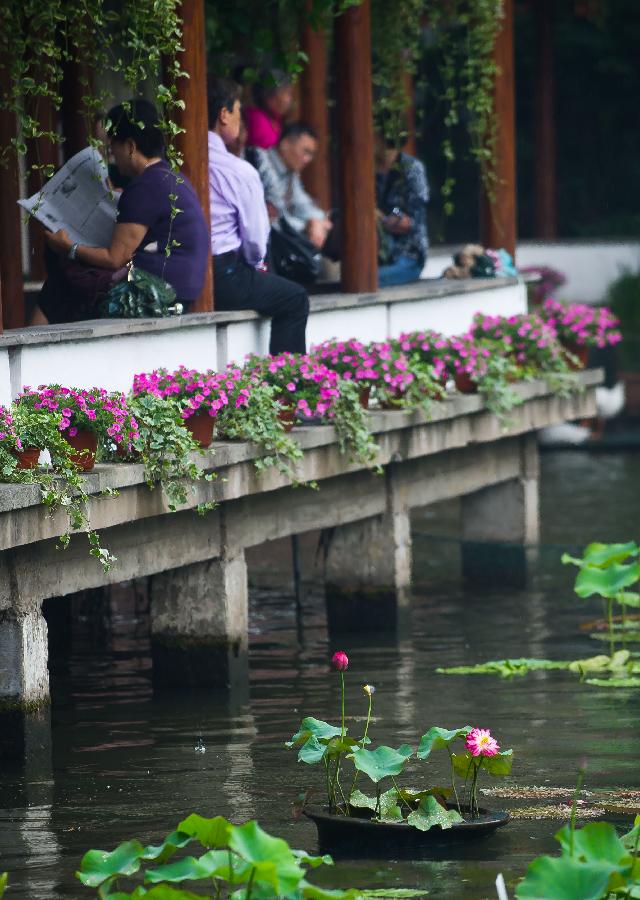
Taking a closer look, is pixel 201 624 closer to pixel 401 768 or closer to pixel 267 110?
pixel 401 768

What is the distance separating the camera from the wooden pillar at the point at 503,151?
1361cm

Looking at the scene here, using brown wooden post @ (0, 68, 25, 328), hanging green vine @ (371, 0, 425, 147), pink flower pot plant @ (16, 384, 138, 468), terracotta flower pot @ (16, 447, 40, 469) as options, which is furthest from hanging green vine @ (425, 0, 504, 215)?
terracotta flower pot @ (16, 447, 40, 469)

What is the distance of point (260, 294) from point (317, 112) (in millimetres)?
5930

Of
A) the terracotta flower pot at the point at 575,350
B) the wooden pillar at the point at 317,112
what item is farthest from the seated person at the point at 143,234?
the wooden pillar at the point at 317,112

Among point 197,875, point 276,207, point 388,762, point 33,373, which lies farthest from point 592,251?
point 197,875

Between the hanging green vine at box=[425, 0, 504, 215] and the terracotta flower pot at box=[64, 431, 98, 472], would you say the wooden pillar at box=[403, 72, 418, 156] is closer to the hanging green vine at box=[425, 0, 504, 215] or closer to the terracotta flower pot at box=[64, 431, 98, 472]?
the hanging green vine at box=[425, 0, 504, 215]

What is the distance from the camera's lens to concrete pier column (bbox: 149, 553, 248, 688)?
9812 mm

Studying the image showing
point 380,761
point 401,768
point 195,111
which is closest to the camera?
point 380,761

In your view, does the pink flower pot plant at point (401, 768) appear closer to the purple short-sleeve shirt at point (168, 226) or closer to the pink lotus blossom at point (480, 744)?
the pink lotus blossom at point (480, 744)

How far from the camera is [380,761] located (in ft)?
22.1

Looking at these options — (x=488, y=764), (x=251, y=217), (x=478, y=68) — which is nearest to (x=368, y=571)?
(x=251, y=217)

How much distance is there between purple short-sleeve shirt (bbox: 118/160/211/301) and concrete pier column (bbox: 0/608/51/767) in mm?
1973

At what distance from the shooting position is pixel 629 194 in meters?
23.5

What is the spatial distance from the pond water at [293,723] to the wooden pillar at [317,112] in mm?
3141
